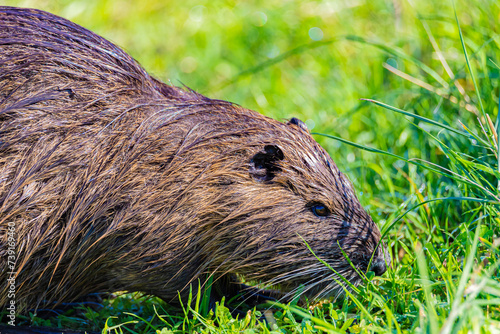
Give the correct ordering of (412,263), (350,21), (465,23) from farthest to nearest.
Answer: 1. (350,21)
2. (465,23)
3. (412,263)

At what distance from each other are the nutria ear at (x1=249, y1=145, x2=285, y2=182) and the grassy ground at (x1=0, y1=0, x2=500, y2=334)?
0.31 meters

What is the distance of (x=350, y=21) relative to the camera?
6.09 meters

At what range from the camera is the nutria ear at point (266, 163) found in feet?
8.68

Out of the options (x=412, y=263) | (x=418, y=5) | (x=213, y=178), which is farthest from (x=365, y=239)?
(x=418, y=5)

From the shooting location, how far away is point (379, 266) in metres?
2.63

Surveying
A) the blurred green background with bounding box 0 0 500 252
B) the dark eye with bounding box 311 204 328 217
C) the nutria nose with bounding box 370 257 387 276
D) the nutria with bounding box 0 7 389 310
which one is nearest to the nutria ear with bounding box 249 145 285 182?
the nutria with bounding box 0 7 389 310

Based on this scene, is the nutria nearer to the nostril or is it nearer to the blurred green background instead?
the nostril

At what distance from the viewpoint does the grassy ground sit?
240 centimetres

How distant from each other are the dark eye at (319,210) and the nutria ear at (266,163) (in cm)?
26

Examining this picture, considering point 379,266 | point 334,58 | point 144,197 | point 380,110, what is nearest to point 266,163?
point 144,197

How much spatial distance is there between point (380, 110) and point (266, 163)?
1899 millimetres

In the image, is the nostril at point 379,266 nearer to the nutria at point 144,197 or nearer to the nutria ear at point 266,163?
the nutria at point 144,197

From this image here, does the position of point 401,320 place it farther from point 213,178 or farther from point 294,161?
point 213,178

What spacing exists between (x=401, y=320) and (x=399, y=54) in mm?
2009
